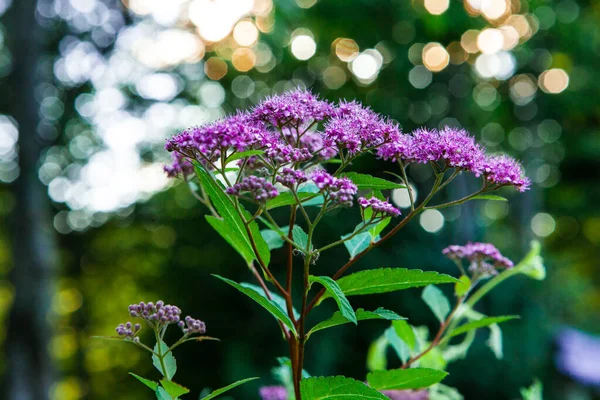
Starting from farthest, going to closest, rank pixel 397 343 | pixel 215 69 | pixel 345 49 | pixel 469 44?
pixel 215 69
pixel 345 49
pixel 469 44
pixel 397 343

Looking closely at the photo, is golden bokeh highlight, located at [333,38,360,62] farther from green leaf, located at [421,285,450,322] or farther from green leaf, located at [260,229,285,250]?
green leaf, located at [260,229,285,250]

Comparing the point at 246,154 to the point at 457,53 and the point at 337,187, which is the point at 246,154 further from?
the point at 457,53

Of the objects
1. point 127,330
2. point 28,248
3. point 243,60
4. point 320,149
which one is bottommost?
point 28,248

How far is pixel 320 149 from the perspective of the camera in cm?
72

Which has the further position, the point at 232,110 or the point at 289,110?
the point at 232,110

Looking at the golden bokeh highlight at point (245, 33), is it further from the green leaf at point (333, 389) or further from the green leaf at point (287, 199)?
the green leaf at point (333, 389)

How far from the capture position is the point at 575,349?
4375mm

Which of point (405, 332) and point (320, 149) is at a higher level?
point (320, 149)

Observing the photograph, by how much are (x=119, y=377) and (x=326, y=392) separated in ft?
32.4

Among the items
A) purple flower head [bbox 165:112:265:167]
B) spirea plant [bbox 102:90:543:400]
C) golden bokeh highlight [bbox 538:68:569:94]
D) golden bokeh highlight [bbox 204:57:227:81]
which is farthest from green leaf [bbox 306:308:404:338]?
golden bokeh highlight [bbox 538:68:569:94]

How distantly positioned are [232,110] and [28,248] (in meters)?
2.77

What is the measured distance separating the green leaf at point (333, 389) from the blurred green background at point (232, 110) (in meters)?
2.94

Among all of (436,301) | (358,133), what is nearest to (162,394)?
(358,133)

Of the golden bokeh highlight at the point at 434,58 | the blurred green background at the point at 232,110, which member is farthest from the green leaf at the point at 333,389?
the golden bokeh highlight at the point at 434,58
